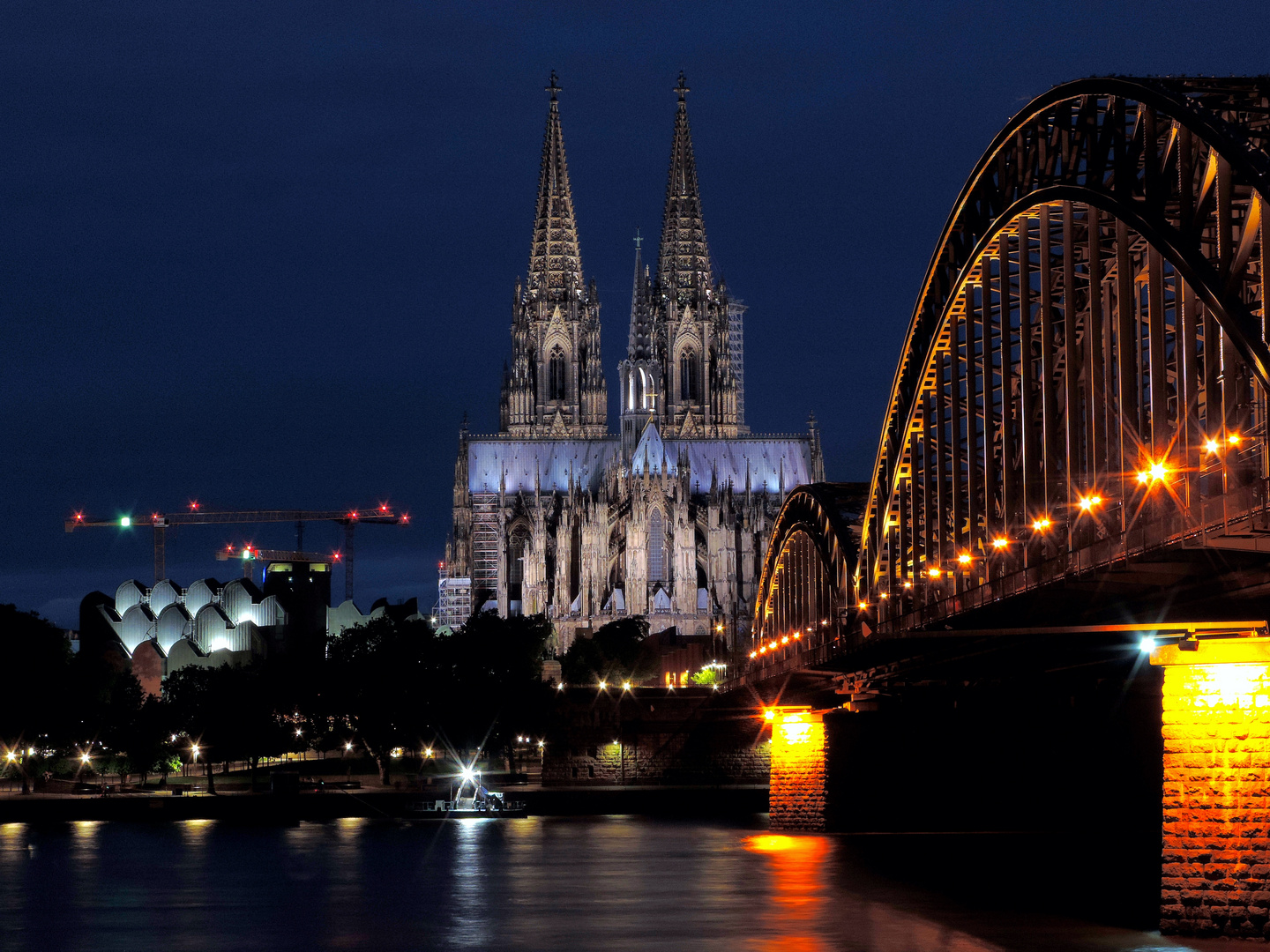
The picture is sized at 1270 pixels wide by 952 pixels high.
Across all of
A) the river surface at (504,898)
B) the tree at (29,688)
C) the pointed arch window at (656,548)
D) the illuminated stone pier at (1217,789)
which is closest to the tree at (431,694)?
the tree at (29,688)

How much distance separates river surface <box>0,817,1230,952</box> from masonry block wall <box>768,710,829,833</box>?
1551 millimetres

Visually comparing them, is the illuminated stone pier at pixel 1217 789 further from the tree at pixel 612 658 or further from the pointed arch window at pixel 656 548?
the pointed arch window at pixel 656 548

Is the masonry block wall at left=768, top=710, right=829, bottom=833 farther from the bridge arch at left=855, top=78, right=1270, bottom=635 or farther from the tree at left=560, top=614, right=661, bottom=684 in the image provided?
the tree at left=560, top=614, right=661, bottom=684

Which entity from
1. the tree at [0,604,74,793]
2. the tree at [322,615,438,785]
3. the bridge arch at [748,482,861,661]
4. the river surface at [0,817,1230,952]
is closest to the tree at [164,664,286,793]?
the tree at [322,615,438,785]

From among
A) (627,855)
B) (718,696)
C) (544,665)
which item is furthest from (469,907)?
(544,665)

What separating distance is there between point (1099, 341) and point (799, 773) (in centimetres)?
4396

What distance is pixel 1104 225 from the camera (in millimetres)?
51719

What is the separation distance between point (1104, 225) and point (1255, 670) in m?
18.6

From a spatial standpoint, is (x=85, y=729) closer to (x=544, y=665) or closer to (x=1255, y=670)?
(x=544, y=665)

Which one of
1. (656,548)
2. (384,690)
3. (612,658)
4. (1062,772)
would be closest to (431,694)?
(384,690)

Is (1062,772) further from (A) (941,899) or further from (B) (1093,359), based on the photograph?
(B) (1093,359)

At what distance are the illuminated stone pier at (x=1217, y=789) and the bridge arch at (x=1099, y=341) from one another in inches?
122

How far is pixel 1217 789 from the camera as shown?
36281 mm

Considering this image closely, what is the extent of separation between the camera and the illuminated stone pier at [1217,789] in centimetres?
3559
